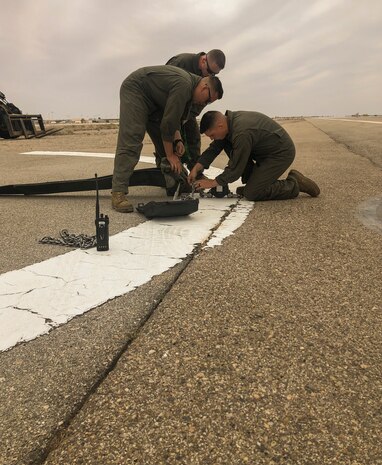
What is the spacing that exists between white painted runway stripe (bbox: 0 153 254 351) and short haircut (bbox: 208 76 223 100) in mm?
1280

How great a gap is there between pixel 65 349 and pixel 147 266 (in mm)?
835

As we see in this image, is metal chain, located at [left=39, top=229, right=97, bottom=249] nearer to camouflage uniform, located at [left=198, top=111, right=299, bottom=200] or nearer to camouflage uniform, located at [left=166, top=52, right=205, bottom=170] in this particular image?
camouflage uniform, located at [left=198, top=111, right=299, bottom=200]

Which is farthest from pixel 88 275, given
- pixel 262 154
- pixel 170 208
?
pixel 262 154

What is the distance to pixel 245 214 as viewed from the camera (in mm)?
3340

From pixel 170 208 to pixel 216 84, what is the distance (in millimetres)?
1256

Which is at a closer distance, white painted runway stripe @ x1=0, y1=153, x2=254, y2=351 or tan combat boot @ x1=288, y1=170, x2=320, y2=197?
white painted runway stripe @ x1=0, y1=153, x2=254, y2=351

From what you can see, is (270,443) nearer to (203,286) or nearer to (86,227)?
(203,286)

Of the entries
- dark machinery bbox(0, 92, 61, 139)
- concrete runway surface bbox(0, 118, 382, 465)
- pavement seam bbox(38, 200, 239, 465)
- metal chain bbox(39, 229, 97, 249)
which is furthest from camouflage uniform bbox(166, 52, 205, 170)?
dark machinery bbox(0, 92, 61, 139)

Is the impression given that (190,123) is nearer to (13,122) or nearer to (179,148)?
(179,148)

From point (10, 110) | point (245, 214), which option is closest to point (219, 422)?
point (245, 214)

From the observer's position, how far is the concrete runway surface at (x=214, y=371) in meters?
0.94

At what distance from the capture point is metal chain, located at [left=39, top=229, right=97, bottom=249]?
242 cm

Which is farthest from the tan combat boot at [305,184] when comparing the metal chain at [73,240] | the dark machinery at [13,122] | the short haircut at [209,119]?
the dark machinery at [13,122]

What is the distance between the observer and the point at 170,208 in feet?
10.0
